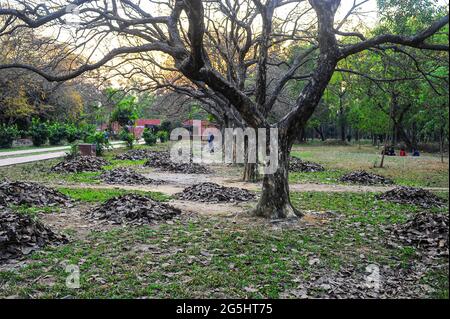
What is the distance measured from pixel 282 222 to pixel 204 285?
3.59 metres

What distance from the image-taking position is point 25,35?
30.7 ft

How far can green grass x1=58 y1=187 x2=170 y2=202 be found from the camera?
411 inches

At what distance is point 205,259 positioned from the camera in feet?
18.0

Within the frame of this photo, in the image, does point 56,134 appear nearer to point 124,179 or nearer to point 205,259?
point 124,179

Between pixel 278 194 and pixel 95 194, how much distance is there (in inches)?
217

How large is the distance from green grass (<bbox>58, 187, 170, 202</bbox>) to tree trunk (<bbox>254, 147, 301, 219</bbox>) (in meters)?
3.52

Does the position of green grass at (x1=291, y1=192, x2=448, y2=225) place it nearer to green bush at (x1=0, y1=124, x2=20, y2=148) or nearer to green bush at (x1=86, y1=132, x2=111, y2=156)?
green bush at (x1=86, y1=132, x2=111, y2=156)

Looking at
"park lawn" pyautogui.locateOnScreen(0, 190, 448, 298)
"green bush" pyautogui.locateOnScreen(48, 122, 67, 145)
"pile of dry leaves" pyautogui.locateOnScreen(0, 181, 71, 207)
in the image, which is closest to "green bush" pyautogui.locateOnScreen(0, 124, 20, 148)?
"green bush" pyautogui.locateOnScreen(48, 122, 67, 145)

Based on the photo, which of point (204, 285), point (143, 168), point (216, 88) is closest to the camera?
point (204, 285)

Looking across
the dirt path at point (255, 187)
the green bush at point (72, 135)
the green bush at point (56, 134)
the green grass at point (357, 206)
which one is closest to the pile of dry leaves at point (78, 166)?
the dirt path at point (255, 187)

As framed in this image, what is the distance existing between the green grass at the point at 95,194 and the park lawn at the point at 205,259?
3.31 m

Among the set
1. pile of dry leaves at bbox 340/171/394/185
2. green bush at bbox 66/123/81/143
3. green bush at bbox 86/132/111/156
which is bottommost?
pile of dry leaves at bbox 340/171/394/185

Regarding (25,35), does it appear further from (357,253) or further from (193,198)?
(357,253)
